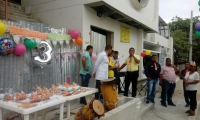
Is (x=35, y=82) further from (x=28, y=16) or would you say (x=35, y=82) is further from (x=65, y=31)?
(x=28, y=16)

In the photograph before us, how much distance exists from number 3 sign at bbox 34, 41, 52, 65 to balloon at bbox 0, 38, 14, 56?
2.33 feet

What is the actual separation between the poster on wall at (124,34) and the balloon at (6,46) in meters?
5.49

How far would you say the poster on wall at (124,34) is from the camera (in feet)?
27.1

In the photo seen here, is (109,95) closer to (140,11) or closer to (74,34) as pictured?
(74,34)

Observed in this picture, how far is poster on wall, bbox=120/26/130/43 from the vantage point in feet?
27.1

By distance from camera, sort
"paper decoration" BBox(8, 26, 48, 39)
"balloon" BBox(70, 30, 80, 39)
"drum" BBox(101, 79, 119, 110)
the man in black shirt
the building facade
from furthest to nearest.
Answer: the man in black shirt, the building facade, "balloon" BBox(70, 30, 80, 39), "drum" BBox(101, 79, 119, 110), "paper decoration" BBox(8, 26, 48, 39)

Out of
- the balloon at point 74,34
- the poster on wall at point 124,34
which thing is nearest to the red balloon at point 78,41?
the balloon at point 74,34

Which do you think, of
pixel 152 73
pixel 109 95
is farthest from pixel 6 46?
pixel 152 73

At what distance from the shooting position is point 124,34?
8523 millimetres

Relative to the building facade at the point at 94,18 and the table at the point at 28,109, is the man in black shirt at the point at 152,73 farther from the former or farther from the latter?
the table at the point at 28,109

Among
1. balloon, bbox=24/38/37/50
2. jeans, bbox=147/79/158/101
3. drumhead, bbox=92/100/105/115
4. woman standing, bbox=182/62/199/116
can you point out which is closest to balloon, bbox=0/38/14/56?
balloon, bbox=24/38/37/50

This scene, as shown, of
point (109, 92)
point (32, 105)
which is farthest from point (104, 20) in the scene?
point (32, 105)

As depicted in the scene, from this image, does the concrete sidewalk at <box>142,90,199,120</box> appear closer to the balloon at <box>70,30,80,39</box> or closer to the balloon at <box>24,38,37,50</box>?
the balloon at <box>70,30,80,39</box>

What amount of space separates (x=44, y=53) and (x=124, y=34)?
16.3 feet
